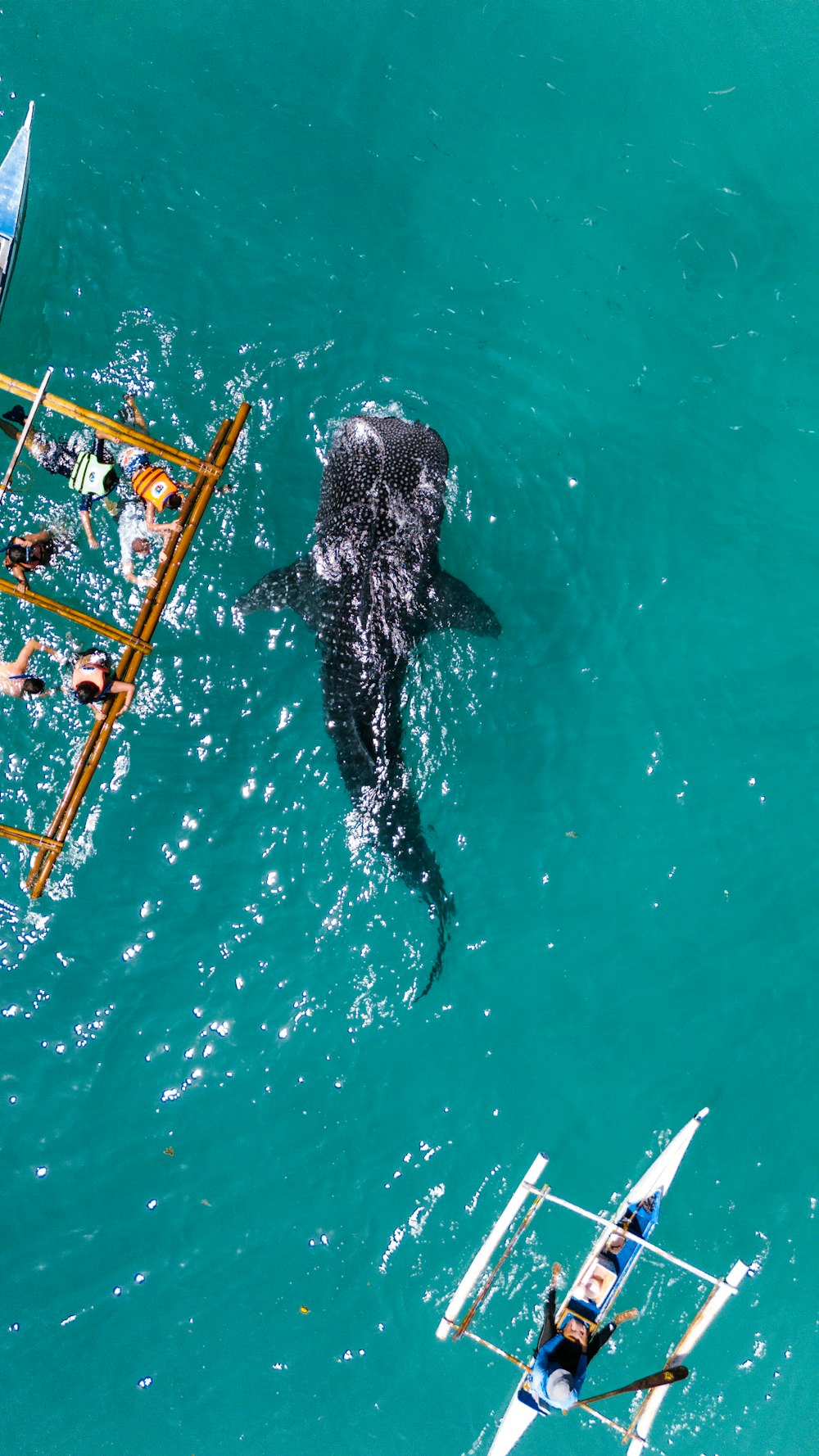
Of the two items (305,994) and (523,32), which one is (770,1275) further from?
(523,32)

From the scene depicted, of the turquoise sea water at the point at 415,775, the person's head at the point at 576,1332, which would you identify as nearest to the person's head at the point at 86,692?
the turquoise sea water at the point at 415,775

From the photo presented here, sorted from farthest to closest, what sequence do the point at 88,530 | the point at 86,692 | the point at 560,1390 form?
the point at 88,530 → the point at 86,692 → the point at 560,1390

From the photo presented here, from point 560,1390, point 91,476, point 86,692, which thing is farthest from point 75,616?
point 560,1390

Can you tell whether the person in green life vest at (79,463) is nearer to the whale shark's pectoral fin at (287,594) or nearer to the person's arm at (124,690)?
the person's arm at (124,690)

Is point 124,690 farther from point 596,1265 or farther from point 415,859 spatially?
point 596,1265

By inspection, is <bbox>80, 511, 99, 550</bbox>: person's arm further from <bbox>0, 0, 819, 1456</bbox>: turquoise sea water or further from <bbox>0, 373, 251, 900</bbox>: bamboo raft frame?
<bbox>0, 373, 251, 900</bbox>: bamboo raft frame
